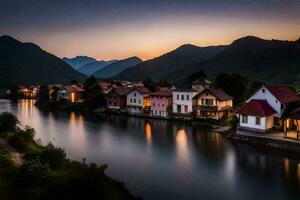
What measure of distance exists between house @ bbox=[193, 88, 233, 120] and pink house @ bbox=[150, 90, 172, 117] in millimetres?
5555

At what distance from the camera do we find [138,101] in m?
53.5

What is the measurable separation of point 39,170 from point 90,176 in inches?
125

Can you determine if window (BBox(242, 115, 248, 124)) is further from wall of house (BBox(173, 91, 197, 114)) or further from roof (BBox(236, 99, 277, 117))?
wall of house (BBox(173, 91, 197, 114))

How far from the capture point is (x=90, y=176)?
11.9 m

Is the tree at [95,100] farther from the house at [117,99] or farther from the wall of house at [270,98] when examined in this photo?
the wall of house at [270,98]

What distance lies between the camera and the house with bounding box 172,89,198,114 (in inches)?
1763

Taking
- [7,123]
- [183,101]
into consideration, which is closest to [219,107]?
[183,101]

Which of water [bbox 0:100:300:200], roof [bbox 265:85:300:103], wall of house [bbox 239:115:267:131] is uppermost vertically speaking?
roof [bbox 265:85:300:103]

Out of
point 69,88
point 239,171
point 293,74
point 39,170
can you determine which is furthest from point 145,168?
point 293,74

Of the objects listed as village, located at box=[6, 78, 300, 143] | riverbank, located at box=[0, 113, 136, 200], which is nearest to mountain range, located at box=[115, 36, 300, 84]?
village, located at box=[6, 78, 300, 143]

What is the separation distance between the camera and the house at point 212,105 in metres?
41.4

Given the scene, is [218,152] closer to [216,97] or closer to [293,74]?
[216,97]

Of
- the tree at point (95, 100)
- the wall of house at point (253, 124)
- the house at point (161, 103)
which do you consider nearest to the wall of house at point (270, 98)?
the wall of house at point (253, 124)

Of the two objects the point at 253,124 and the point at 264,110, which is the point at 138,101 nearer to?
the point at 253,124
